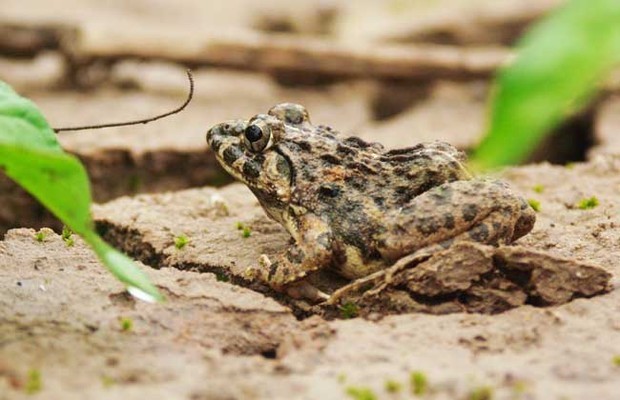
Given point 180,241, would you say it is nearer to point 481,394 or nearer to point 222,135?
point 222,135

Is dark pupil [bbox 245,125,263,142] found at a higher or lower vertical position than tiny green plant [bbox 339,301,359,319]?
higher

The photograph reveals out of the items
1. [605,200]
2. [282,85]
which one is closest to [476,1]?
[282,85]

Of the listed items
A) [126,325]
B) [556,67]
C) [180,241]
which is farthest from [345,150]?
[556,67]

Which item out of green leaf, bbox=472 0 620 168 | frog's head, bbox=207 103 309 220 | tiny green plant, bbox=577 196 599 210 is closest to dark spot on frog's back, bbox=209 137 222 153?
frog's head, bbox=207 103 309 220

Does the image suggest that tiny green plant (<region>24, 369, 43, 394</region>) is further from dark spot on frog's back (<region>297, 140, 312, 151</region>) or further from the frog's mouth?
dark spot on frog's back (<region>297, 140, 312, 151</region>)

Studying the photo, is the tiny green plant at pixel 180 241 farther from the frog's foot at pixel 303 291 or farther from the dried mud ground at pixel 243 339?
the frog's foot at pixel 303 291

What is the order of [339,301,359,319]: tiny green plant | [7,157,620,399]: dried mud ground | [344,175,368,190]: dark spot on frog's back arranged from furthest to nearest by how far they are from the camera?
[344,175,368,190]: dark spot on frog's back
[339,301,359,319]: tiny green plant
[7,157,620,399]: dried mud ground

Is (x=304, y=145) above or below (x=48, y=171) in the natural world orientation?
above
